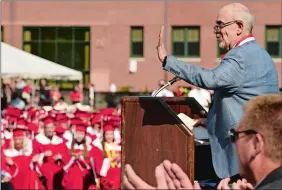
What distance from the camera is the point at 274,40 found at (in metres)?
41.7

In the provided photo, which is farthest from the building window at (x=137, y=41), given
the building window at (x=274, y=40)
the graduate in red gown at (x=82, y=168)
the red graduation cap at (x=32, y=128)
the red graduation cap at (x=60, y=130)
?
the graduate in red gown at (x=82, y=168)

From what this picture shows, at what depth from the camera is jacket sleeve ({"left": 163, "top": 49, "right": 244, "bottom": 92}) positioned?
180 inches

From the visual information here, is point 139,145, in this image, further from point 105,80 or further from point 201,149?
point 105,80

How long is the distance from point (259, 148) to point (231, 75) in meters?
1.56

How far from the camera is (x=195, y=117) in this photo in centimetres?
556

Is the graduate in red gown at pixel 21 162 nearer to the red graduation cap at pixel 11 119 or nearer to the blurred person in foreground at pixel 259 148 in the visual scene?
the red graduation cap at pixel 11 119

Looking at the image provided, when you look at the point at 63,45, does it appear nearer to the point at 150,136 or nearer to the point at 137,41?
the point at 137,41

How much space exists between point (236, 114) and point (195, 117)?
854 millimetres

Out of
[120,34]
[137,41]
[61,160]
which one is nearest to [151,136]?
[61,160]

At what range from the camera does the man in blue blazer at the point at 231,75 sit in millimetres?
4633

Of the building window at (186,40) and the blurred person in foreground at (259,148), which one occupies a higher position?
the building window at (186,40)

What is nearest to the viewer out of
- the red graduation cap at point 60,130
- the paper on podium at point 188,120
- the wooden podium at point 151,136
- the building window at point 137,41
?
the wooden podium at point 151,136

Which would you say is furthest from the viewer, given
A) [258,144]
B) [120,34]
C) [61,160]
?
[120,34]

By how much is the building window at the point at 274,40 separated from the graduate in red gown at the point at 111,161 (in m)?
28.0
